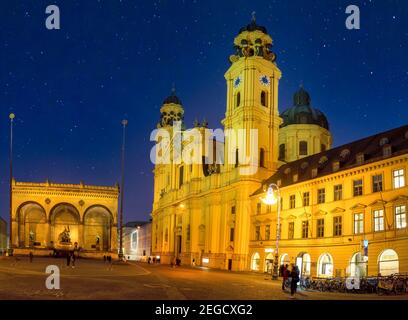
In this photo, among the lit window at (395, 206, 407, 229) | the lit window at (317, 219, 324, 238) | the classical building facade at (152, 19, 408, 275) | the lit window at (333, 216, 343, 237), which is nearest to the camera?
the lit window at (395, 206, 407, 229)

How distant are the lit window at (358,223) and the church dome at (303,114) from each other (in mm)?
43356

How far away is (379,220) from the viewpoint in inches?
1671

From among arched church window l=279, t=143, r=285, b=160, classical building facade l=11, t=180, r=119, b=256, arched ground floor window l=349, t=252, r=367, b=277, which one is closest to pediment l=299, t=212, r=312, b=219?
arched ground floor window l=349, t=252, r=367, b=277

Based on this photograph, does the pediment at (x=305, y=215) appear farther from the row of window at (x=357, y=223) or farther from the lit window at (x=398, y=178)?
the lit window at (x=398, y=178)

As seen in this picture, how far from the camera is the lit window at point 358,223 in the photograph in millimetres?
44594

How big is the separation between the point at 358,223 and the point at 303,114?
45350mm

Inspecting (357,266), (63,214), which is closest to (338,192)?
(357,266)

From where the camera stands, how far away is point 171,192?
95688mm

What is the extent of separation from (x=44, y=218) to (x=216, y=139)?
43365 mm

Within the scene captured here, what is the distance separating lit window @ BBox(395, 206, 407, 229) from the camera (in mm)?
39625

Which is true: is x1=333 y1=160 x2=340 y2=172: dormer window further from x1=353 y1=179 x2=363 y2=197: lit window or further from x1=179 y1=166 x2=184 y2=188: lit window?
x1=179 y1=166 x2=184 y2=188: lit window

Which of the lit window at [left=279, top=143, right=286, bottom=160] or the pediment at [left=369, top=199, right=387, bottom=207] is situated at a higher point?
the lit window at [left=279, top=143, right=286, bottom=160]

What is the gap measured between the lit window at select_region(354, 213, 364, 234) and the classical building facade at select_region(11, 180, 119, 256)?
65.6 m
